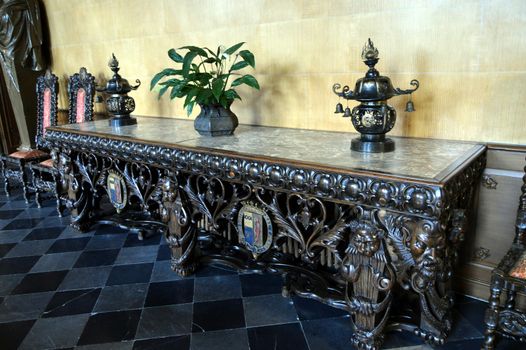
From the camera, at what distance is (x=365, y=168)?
4.66 ft

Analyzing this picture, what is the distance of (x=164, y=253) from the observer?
2561 mm

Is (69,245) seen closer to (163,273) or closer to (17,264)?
(17,264)

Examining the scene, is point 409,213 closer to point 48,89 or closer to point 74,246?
point 74,246

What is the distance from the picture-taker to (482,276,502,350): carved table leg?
4.56ft

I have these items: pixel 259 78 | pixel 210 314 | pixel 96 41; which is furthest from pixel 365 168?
pixel 96 41

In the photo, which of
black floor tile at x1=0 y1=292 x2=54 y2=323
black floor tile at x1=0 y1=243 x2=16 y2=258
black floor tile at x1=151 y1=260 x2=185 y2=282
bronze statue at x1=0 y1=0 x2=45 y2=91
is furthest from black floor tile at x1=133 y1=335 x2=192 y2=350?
bronze statue at x1=0 y1=0 x2=45 y2=91

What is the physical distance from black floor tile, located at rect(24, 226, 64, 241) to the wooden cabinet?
9.01 feet

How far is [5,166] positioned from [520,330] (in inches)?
168

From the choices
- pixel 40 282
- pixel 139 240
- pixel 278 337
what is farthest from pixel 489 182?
pixel 40 282

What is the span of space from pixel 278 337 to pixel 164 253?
114 cm

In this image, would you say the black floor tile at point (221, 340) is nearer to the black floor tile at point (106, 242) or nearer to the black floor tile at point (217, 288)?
the black floor tile at point (217, 288)

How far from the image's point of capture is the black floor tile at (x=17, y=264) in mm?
2383

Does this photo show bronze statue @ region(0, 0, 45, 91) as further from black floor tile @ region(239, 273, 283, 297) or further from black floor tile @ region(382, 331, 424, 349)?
black floor tile @ region(382, 331, 424, 349)

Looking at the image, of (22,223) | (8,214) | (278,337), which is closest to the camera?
(278,337)
